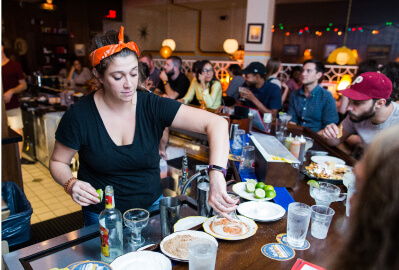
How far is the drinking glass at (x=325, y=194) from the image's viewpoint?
1562 millimetres

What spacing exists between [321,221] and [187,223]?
1.98 ft

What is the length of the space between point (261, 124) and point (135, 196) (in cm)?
156

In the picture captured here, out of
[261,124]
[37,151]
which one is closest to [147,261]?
[261,124]

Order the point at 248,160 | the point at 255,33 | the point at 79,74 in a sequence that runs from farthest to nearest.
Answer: the point at 79,74 → the point at 255,33 → the point at 248,160

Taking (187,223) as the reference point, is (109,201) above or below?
above

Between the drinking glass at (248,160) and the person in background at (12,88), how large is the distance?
162 inches

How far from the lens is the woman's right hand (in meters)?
1.29

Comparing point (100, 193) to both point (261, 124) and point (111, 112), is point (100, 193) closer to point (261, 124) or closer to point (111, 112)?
point (111, 112)

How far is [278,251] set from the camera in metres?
1.20

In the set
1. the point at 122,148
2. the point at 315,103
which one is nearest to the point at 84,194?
the point at 122,148

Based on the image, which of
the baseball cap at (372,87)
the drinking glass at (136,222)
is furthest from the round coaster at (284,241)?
the baseball cap at (372,87)

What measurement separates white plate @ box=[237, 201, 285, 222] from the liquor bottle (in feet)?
1.96

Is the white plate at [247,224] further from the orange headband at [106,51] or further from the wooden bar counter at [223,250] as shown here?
the orange headband at [106,51]

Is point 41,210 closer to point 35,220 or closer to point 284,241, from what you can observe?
point 35,220
